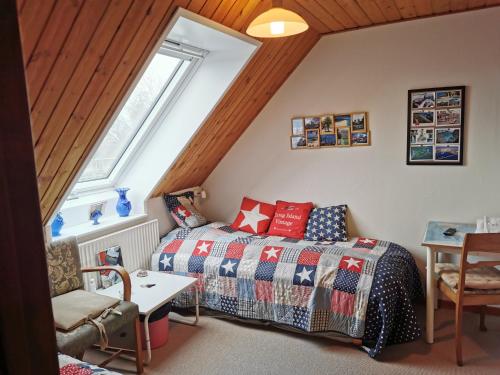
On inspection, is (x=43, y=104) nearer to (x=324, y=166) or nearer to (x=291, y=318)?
(x=291, y=318)

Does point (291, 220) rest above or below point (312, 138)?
below

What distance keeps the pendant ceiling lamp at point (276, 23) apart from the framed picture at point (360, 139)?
1.70m

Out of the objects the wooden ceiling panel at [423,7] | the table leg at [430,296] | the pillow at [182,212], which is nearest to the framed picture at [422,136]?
the wooden ceiling panel at [423,7]

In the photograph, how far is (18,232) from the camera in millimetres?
417

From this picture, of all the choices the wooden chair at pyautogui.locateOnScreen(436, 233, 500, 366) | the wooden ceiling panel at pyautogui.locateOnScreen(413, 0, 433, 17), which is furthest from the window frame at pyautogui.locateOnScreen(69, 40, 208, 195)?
the wooden chair at pyautogui.locateOnScreen(436, 233, 500, 366)

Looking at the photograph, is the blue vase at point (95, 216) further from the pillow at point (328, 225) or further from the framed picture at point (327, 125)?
the framed picture at point (327, 125)

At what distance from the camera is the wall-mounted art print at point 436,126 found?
9.95 ft

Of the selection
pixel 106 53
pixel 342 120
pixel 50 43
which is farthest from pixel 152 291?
pixel 342 120

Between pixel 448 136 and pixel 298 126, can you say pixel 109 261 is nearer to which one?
pixel 298 126

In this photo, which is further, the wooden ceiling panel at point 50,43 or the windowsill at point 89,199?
the windowsill at point 89,199

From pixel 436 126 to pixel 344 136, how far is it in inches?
29.1

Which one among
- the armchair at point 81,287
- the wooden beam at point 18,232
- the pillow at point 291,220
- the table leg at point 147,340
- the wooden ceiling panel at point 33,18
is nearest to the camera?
the wooden beam at point 18,232

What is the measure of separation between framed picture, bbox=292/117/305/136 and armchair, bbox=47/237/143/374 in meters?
2.00

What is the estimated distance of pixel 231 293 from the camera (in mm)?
3076
